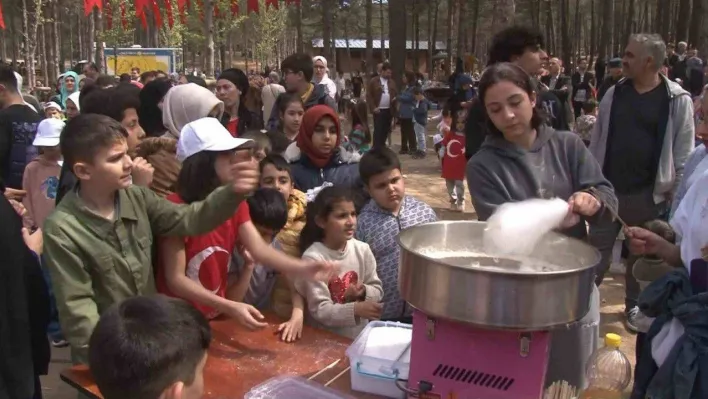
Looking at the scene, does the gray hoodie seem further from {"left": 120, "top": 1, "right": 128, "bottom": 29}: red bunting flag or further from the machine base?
{"left": 120, "top": 1, "right": 128, "bottom": 29}: red bunting flag

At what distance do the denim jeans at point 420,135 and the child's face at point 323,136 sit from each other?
8.97m

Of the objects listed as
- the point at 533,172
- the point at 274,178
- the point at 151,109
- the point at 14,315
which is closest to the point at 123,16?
the point at 151,109

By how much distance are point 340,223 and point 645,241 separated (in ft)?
3.75

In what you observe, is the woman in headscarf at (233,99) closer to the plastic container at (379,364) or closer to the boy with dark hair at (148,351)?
the plastic container at (379,364)

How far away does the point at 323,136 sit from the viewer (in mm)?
3598

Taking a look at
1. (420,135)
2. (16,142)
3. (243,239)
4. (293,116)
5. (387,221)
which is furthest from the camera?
(420,135)

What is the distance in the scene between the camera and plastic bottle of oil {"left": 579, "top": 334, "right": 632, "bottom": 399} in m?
2.00

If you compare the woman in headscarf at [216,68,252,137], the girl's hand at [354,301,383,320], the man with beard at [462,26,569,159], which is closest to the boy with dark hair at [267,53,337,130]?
the woman in headscarf at [216,68,252,137]

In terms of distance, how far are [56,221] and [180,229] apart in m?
0.37

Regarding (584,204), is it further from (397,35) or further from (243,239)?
(397,35)

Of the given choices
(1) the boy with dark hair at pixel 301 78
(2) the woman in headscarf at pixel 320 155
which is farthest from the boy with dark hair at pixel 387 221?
(1) the boy with dark hair at pixel 301 78

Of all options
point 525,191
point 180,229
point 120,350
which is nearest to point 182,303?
point 120,350

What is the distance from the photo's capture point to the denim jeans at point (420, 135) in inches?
491

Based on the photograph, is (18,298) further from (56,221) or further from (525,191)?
(525,191)
